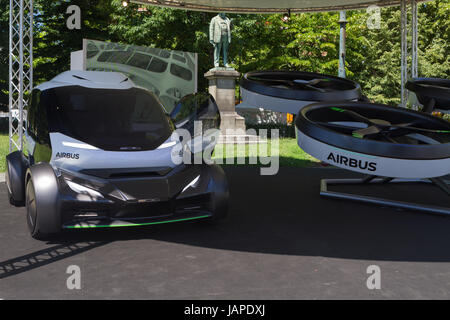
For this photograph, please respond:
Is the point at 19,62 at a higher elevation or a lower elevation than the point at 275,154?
higher

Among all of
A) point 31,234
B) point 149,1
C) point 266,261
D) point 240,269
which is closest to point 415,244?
point 266,261

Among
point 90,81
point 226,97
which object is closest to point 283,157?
point 226,97

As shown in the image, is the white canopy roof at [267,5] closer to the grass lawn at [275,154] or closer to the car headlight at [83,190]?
the grass lawn at [275,154]

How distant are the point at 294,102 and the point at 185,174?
3088 mm

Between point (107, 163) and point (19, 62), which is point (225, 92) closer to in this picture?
point (19, 62)

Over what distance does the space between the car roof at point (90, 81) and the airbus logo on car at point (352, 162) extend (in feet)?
8.52

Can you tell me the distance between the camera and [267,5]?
1387 centimetres

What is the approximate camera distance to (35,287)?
3.64 meters

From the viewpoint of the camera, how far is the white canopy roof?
1321 cm

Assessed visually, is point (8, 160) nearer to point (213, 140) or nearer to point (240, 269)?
point (213, 140)

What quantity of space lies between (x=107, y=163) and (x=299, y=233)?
7.20 feet

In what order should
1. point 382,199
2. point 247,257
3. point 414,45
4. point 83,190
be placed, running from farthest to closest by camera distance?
1. point 414,45
2. point 382,199
3. point 83,190
4. point 247,257

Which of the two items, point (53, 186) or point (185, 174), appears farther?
point (185, 174)

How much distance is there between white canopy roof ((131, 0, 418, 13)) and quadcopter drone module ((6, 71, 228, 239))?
7.84 m
